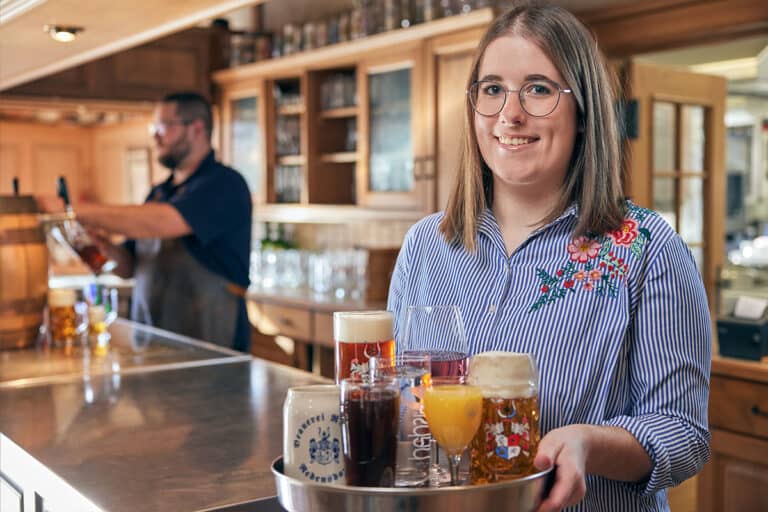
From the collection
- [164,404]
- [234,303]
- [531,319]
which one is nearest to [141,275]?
[234,303]

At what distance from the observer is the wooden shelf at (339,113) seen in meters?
4.94

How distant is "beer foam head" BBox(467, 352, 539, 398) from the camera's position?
3.59ft

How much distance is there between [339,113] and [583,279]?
12.5ft

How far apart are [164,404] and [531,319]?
3.22 ft

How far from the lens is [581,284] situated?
135 cm

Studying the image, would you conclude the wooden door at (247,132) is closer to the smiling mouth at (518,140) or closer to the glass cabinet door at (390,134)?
the glass cabinet door at (390,134)

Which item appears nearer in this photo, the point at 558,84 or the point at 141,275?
the point at 558,84

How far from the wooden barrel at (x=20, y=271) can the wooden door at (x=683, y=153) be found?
2.54 meters

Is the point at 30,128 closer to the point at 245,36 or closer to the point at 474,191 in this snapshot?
the point at 245,36

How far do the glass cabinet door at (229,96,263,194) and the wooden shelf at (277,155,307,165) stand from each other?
123 mm

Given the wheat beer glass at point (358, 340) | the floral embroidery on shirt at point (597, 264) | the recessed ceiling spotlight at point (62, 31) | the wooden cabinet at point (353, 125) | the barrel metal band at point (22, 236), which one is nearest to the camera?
the wheat beer glass at point (358, 340)

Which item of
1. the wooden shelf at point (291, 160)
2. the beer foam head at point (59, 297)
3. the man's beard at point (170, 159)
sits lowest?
the beer foam head at point (59, 297)

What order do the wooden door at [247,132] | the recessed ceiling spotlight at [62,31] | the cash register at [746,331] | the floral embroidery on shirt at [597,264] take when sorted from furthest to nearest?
the wooden door at [247,132] → the cash register at [746,331] → the recessed ceiling spotlight at [62,31] → the floral embroidery on shirt at [597,264]

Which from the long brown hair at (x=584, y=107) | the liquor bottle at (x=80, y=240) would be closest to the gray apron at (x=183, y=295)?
the liquor bottle at (x=80, y=240)
